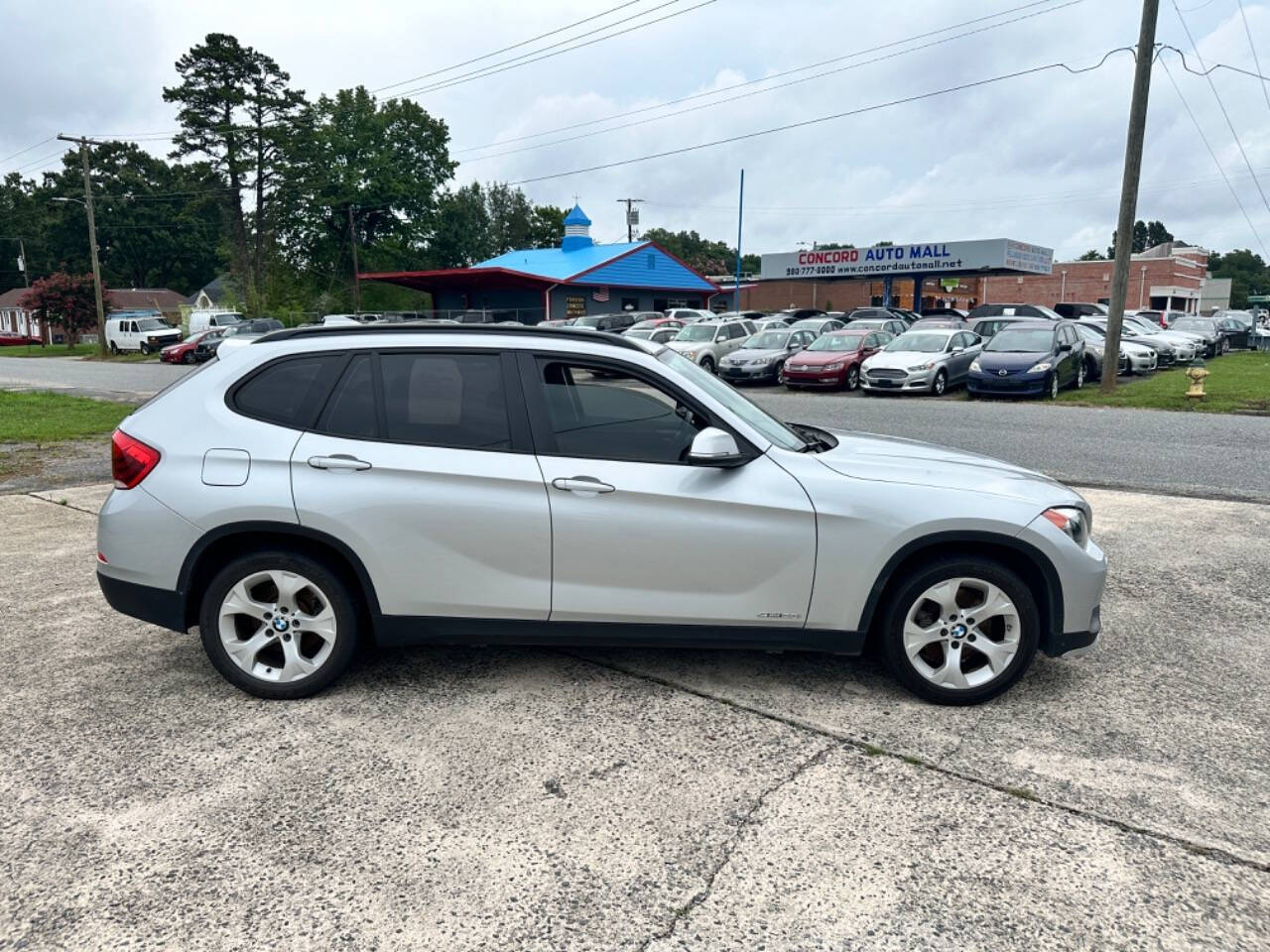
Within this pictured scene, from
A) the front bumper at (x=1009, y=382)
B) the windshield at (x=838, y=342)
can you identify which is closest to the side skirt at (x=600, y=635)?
the front bumper at (x=1009, y=382)

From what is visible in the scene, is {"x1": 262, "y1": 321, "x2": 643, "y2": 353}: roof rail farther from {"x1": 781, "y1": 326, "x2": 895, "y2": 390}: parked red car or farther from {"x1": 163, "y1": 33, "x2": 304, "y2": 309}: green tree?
{"x1": 163, "y1": 33, "x2": 304, "y2": 309}: green tree

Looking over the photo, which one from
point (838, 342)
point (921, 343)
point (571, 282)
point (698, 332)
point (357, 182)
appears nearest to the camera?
point (921, 343)

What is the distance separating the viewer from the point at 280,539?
396 centimetres

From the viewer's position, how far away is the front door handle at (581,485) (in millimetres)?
3799

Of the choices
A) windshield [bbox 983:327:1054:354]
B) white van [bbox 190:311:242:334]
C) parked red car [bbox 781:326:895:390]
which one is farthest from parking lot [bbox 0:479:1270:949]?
white van [bbox 190:311:242:334]

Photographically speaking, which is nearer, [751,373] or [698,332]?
[751,373]

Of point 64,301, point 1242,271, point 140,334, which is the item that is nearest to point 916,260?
point 140,334

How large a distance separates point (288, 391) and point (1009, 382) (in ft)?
56.6

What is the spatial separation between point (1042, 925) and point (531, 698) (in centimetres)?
221

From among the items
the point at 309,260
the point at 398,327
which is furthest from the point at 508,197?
the point at 398,327

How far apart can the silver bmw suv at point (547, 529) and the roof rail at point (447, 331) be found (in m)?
0.10

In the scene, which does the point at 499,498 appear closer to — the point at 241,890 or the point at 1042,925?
the point at 241,890

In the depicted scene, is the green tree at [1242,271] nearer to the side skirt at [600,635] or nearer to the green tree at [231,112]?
the green tree at [231,112]

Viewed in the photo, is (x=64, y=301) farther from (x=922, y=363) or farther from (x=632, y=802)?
(x=632, y=802)
